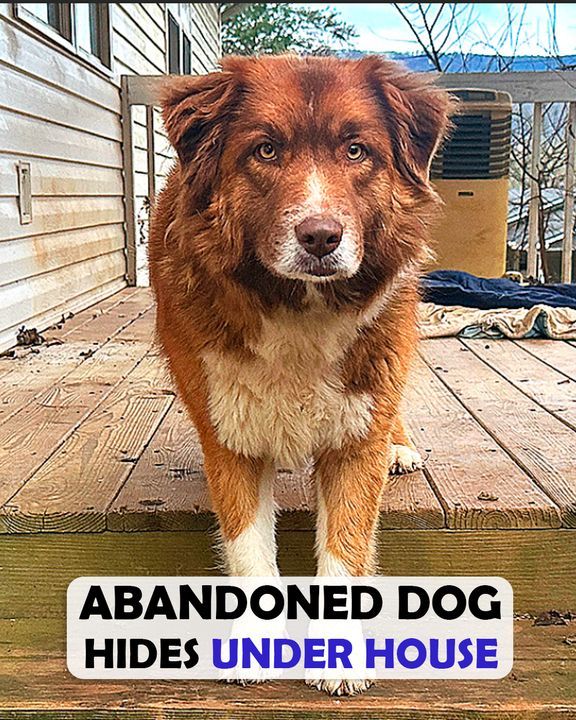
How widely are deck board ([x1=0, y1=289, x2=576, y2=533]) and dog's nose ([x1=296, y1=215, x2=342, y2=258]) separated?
75 cm

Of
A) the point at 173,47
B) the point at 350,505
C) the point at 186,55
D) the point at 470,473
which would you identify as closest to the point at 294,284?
the point at 350,505

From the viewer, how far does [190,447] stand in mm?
2725

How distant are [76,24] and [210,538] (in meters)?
4.35

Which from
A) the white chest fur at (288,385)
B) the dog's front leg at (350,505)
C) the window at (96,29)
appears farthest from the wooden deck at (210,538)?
the window at (96,29)

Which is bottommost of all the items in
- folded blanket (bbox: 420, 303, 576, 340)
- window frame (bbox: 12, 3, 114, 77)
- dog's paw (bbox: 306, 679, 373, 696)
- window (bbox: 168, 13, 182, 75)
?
dog's paw (bbox: 306, 679, 373, 696)

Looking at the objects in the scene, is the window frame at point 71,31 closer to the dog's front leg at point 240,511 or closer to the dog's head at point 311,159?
the dog's head at point 311,159

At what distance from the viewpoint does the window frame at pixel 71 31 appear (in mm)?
4273

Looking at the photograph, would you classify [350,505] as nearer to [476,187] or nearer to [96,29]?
[476,187]

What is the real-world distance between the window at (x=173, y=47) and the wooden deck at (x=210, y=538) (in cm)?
869

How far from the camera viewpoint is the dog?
1806 mm

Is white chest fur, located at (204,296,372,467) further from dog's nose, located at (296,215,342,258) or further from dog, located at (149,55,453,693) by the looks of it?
dog's nose, located at (296,215,342,258)

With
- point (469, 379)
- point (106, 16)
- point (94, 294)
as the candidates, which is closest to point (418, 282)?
point (469, 379)

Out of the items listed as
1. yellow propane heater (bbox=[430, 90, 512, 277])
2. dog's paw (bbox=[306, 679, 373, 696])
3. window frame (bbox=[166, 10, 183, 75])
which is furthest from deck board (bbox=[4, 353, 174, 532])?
window frame (bbox=[166, 10, 183, 75])

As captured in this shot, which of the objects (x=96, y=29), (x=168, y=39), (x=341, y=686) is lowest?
(x=341, y=686)
